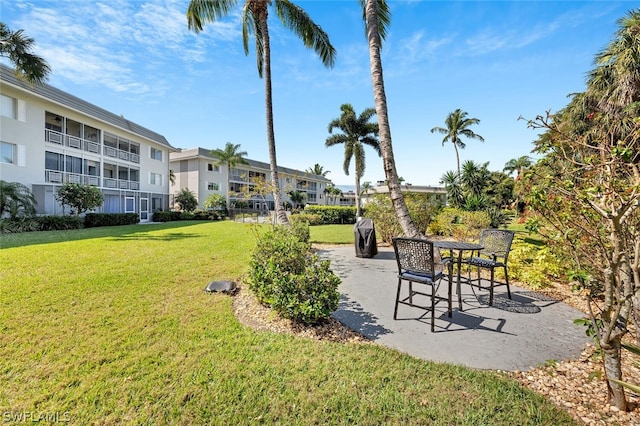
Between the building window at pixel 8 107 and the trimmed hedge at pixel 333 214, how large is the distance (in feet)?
65.5

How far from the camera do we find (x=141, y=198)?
2534 cm

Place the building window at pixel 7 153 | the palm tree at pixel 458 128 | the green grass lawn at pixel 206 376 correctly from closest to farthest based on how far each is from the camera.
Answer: the green grass lawn at pixel 206 376, the building window at pixel 7 153, the palm tree at pixel 458 128

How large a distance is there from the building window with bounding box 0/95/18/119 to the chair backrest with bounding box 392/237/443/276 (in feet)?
76.9

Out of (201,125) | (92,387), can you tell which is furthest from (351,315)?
(201,125)

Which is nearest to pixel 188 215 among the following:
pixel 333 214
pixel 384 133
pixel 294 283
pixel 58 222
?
pixel 58 222

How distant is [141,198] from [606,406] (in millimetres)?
30403

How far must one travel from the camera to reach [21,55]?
1159 centimetres

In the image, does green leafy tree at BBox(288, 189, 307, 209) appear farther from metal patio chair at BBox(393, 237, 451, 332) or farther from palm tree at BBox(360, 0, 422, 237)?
metal patio chair at BBox(393, 237, 451, 332)

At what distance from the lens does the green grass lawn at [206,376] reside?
7.29 feet

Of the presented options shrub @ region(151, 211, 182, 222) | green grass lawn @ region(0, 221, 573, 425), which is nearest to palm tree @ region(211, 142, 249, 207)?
shrub @ region(151, 211, 182, 222)

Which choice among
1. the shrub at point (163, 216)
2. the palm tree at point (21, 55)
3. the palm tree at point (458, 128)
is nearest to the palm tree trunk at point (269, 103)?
the palm tree at point (21, 55)

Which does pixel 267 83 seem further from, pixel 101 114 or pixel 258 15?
pixel 101 114

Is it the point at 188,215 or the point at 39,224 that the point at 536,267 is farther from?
the point at 188,215

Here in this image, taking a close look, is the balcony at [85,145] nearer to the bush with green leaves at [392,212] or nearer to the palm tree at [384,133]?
Result: the bush with green leaves at [392,212]
